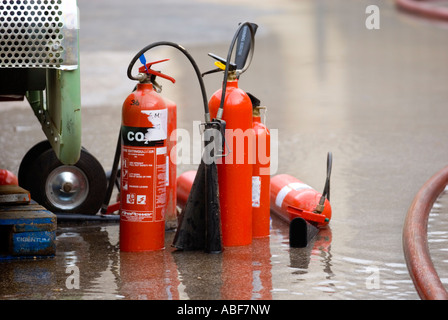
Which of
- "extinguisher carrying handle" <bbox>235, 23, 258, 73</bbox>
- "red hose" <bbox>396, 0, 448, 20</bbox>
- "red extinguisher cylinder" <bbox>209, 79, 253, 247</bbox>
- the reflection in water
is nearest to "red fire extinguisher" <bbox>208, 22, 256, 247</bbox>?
"red extinguisher cylinder" <bbox>209, 79, 253, 247</bbox>

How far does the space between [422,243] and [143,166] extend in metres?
1.34

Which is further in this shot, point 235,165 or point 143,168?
point 235,165

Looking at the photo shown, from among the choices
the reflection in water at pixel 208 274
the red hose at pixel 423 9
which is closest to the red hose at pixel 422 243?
the reflection in water at pixel 208 274

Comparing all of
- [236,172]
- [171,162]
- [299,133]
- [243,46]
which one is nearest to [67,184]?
[171,162]

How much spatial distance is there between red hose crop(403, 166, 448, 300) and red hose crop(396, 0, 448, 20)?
9160mm

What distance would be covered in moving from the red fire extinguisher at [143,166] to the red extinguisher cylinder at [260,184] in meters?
0.49

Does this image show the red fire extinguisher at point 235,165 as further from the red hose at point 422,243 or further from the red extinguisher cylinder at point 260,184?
the red hose at point 422,243

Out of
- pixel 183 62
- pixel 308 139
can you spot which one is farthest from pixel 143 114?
pixel 183 62

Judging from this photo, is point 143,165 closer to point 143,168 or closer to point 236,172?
point 143,168

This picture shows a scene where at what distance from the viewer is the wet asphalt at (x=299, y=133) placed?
3.85 meters

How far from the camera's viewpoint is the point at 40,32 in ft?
12.3

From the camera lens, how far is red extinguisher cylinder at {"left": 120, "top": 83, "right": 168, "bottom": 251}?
13.8 ft

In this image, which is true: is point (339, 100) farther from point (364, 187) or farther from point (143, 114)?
point (143, 114)

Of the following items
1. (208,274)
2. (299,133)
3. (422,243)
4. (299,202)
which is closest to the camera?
(208,274)
